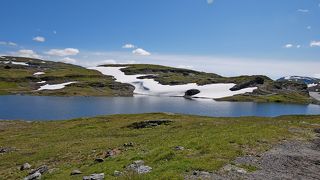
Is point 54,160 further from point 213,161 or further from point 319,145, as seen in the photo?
point 319,145

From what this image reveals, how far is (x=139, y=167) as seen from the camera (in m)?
25.7

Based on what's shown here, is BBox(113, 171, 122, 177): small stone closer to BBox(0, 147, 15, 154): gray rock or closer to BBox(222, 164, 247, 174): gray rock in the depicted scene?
BBox(222, 164, 247, 174): gray rock

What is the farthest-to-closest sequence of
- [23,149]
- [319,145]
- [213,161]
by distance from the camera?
[23,149] → [319,145] → [213,161]

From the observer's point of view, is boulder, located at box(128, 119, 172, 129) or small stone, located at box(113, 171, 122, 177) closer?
small stone, located at box(113, 171, 122, 177)

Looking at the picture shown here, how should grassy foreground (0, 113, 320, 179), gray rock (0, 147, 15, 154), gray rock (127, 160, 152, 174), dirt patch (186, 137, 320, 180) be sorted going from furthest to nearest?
gray rock (0, 147, 15, 154), grassy foreground (0, 113, 320, 179), gray rock (127, 160, 152, 174), dirt patch (186, 137, 320, 180)

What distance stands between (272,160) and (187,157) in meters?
6.18

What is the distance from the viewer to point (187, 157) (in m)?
27.4

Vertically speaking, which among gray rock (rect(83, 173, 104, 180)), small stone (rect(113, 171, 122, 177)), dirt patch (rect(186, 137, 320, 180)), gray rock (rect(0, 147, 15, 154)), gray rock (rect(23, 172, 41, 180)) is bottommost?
gray rock (rect(0, 147, 15, 154))

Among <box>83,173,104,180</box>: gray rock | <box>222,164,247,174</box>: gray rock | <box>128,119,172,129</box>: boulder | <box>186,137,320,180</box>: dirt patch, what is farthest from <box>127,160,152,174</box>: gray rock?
<box>128,119,172,129</box>: boulder

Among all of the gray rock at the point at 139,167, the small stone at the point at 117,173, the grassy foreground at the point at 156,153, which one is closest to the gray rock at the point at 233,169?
the grassy foreground at the point at 156,153

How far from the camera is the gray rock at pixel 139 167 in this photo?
24.6m

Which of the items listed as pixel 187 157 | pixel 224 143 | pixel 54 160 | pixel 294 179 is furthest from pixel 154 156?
pixel 54 160

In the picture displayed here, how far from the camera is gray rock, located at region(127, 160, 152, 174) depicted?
24.6m

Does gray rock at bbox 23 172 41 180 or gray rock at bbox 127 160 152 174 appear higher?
gray rock at bbox 127 160 152 174
